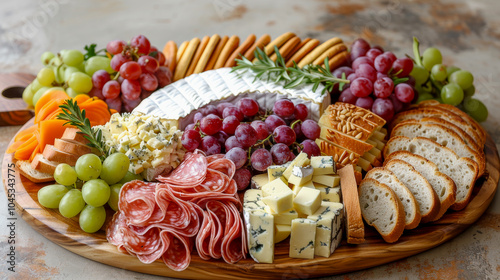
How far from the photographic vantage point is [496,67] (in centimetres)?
371

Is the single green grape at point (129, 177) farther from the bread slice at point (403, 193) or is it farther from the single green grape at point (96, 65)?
the bread slice at point (403, 193)

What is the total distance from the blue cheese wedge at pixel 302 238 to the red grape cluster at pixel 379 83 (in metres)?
1.03

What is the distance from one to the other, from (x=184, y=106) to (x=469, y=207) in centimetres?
154

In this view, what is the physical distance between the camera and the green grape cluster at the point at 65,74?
2.85m

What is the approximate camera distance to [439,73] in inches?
118

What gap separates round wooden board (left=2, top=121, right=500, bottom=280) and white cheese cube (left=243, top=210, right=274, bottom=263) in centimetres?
4

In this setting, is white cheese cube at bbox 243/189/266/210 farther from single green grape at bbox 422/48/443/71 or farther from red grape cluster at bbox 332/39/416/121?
single green grape at bbox 422/48/443/71

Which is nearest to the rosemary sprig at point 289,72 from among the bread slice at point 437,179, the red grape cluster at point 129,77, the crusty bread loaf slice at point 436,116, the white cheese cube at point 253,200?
the crusty bread loaf slice at point 436,116

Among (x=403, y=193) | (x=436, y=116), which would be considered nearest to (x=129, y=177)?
(x=403, y=193)

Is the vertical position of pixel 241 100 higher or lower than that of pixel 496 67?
higher

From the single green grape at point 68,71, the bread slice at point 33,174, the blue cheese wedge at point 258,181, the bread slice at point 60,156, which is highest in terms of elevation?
the single green grape at point 68,71

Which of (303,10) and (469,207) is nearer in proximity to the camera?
(469,207)

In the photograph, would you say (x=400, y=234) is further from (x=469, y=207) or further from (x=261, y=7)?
(x=261, y=7)

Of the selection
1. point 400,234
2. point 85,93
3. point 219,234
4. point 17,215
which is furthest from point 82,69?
point 400,234
